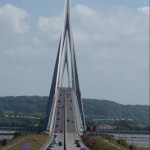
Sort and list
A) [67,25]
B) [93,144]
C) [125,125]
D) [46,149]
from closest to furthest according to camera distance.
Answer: [46,149] → [93,144] → [67,25] → [125,125]

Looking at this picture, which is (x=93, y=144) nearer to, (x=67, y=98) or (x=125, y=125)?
(x=67, y=98)

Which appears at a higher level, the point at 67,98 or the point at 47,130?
the point at 67,98

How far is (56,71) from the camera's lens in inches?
4011

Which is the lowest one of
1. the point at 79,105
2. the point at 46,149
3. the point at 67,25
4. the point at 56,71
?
the point at 46,149

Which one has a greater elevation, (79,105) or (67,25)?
(67,25)

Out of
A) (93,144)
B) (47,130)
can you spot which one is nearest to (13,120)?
(47,130)

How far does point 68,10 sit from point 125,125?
37877 millimetres

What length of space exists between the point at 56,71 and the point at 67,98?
20894 mm

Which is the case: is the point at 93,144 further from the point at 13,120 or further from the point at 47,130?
the point at 13,120

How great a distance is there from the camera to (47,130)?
88.1m

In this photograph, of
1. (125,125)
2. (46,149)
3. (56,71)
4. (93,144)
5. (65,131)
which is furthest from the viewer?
(125,125)

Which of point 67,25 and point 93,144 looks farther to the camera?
point 67,25

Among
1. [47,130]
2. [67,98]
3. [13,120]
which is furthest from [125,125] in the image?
[47,130]

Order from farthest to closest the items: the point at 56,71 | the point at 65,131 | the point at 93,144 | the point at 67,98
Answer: the point at 67,98, the point at 56,71, the point at 65,131, the point at 93,144
